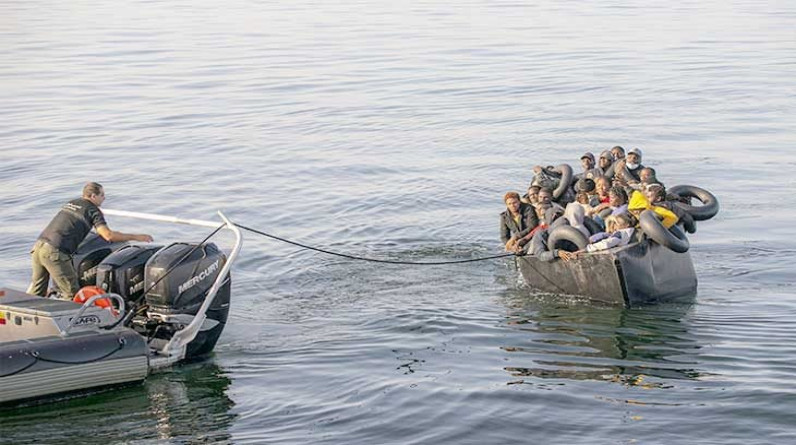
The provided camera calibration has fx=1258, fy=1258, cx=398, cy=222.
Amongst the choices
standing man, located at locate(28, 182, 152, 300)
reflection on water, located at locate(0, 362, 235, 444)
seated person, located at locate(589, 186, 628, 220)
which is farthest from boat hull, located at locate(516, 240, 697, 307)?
standing man, located at locate(28, 182, 152, 300)

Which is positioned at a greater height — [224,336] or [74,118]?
[74,118]

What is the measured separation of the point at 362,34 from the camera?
56.6 m

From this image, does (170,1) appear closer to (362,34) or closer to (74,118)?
(362,34)

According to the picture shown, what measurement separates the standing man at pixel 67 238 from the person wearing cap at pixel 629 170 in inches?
316

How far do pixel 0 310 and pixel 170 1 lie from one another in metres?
70.0

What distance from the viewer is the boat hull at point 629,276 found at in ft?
52.4

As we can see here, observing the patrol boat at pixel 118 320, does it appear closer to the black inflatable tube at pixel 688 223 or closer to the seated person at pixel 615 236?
the seated person at pixel 615 236

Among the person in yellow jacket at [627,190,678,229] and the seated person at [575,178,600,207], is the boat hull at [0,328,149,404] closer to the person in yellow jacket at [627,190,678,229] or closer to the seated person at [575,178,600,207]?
the person in yellow jacket at [627,190,678,229]

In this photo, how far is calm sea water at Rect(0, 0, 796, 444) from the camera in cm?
1259

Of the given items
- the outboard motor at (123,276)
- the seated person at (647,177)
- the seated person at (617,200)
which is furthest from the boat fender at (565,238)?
the outboard motor at (123,276)

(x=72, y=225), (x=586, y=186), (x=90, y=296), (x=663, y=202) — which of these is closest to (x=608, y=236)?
(x=663, y=202)

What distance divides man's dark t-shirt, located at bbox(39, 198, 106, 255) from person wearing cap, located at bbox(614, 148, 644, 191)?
817 centimetres

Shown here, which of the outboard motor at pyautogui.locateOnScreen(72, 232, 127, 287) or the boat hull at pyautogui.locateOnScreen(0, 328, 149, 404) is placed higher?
the outboard motor at pyautogui.locateOnScreen(72, 232, 127, 287)

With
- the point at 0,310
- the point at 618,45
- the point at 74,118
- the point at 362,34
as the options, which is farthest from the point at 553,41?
the point at 0,310
